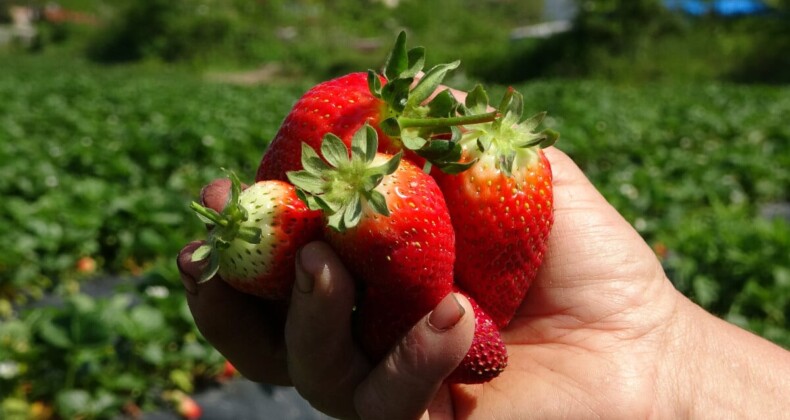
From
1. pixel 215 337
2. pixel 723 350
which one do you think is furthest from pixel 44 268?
pixel 723 350

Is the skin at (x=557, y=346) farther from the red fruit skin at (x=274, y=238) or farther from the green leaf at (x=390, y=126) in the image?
the green leaf at (x=390, y=126)

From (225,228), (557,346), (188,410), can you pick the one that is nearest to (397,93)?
(225,228)

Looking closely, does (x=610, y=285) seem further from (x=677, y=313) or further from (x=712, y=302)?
(x=712, y=302)

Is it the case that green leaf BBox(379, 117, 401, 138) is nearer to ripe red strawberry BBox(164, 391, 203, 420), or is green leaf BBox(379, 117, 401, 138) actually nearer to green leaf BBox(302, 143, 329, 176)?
green leaf BBox(302, 143, 329, 176)

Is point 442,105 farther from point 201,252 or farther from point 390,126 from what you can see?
point 201,252

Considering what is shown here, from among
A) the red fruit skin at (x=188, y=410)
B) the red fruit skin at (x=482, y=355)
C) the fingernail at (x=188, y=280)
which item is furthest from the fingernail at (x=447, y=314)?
the red fruit skin at (x=188, y=410)
